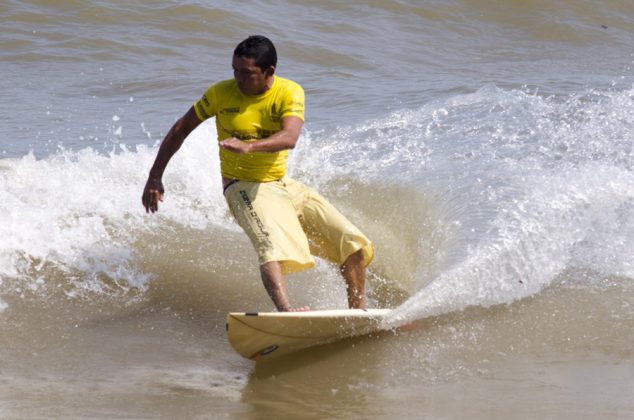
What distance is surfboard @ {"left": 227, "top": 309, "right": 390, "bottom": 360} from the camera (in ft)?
16.4

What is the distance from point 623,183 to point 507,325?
201 centimetres

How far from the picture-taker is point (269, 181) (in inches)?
218

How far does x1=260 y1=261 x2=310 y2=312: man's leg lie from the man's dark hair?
1.00 metres

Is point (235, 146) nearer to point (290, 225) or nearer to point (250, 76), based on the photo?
point (250, 76)

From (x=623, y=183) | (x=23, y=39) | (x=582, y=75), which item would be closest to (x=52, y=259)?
(x=623, y=183)

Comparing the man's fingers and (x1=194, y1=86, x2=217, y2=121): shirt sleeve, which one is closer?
(x1=194, y1=86, x2=217, y2=121): shirt sleeve

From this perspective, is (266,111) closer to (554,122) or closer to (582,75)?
(554,122)

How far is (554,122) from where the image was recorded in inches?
373

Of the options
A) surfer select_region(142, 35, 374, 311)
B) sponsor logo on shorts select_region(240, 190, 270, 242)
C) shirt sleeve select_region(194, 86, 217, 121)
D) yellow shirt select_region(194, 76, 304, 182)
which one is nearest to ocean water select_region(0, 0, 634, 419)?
surfer select_region(142, 35, 374, 311)

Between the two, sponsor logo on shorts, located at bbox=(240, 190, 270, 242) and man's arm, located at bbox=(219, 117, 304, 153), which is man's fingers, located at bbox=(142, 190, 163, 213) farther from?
man's arm, located at bbox=(219, 117, 304, 153)

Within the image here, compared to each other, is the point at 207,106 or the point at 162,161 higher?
the point at 207,106

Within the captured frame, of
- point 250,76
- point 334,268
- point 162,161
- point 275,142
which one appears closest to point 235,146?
point 275,142

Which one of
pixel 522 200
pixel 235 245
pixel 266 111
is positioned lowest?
pixel 235 245

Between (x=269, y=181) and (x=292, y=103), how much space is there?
1.59 feet
